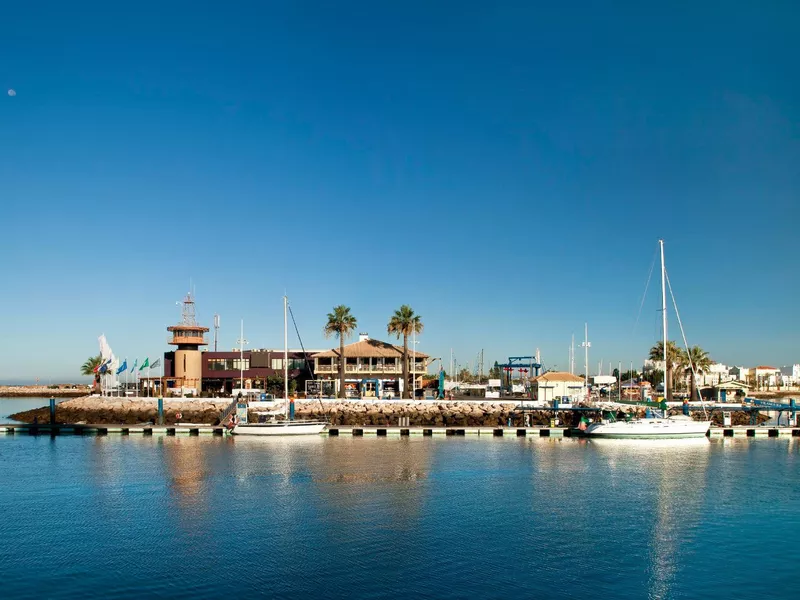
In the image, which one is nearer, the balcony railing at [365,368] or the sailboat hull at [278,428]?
the sailboat hull at [278,428]

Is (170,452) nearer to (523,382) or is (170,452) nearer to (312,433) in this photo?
(312,433)

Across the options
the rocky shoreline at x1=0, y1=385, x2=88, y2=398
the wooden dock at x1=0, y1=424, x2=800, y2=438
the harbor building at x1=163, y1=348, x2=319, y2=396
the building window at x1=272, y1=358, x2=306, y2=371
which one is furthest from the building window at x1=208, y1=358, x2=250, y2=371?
the rocky shoreline at x1=0, y1=385, x2=88, y2=398

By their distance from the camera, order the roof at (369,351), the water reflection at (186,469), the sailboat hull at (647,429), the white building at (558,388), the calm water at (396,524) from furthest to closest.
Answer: the roof at (369,351)
the white building at (558,388)
the sailboat hull at (647,429)
the water reflection at (186,469)
the calm water at (396,524)

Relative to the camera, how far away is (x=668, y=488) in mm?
38438

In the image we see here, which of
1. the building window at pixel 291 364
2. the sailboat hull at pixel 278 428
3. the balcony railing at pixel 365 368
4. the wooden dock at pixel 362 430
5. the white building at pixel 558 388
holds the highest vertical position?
the building window at pixel 291 364

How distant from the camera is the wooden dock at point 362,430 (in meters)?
62.3

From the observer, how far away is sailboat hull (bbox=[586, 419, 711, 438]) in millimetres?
59438

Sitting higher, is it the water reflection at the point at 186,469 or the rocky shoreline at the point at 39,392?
the rocky shoreline at the point at 39,392

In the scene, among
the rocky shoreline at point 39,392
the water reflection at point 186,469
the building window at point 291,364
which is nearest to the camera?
the water reflection at point 186,469

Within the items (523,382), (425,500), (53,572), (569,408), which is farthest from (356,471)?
(523,382)

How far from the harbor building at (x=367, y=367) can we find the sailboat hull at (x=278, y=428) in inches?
1139

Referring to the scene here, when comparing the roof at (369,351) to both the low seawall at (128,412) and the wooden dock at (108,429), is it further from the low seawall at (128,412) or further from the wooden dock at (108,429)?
the wooden dock at (108,429)

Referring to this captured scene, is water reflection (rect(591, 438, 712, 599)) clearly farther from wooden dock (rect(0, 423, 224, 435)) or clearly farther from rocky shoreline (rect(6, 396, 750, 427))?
wooden dock (rect(0, 423, 224, 435))

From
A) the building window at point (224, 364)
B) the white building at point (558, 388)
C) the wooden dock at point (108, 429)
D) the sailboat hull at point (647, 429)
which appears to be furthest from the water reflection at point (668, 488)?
the building window at point (224, 364)
